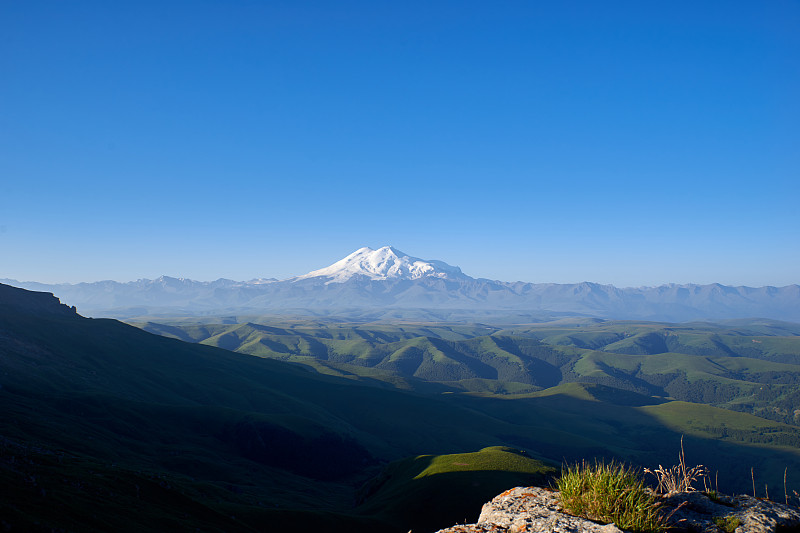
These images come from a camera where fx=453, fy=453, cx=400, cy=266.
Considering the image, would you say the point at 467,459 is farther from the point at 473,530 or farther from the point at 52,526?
the point at 473,530

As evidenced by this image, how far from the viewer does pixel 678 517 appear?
1330cm

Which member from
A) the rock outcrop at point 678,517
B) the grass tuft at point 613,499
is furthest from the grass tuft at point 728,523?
the grass tuft at point 613,499

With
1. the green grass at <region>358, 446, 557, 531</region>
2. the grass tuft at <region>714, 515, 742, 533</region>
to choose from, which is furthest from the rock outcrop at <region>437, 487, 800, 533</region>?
the green grass at <region>358, 446, 557, 531</region>

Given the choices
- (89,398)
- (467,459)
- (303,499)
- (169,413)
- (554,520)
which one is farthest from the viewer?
(169,413)

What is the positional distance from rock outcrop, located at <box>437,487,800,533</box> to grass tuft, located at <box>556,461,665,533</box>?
373 mm

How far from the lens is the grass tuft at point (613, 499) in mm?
11656

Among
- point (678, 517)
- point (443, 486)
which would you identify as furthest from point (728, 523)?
point (443, 486)

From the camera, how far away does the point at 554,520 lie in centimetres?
1268

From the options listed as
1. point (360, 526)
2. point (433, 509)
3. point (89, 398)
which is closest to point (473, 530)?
point (360, 526)

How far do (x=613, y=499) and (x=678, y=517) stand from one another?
2817 millimetres

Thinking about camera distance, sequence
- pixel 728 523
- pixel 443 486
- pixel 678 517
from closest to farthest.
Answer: pixel 728 523 < pixel 678 517 < pixel 443 486

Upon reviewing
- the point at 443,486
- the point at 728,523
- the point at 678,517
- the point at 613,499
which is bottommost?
the point at 443,486

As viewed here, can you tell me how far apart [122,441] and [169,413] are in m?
47.3

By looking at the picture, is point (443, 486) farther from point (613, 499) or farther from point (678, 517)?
point (613, 499)
